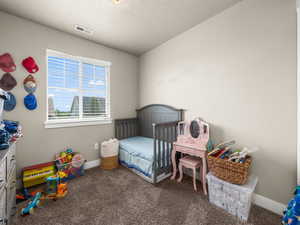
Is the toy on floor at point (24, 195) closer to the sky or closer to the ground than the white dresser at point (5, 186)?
closer to the ground

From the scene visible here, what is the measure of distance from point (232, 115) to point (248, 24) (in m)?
1.18

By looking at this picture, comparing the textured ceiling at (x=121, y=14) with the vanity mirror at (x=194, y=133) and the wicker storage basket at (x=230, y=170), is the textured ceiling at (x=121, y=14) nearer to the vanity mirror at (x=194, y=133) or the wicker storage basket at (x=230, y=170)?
the vanity mirror at (x=194, y=133)

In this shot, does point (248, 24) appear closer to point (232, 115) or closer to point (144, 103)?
point (232, 115)

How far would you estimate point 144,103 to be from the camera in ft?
10.5

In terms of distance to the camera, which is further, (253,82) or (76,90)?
(76,90)

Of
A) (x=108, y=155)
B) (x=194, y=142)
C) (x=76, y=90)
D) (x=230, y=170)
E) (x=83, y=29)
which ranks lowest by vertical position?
(x=108, y=155)

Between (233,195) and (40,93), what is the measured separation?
3043mm

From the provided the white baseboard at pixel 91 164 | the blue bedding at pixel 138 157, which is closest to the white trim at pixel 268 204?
the blue bedding at pixel 138 157

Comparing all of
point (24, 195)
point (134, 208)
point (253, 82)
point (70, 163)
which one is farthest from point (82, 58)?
point (253, 82)

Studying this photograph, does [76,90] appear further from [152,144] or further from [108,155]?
[152,144]

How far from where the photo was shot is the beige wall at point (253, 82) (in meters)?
1.38

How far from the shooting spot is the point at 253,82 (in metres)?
1.58

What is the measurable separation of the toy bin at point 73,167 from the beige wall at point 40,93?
24 centimetres

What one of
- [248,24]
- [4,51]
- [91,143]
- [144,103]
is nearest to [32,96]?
[4,51]
